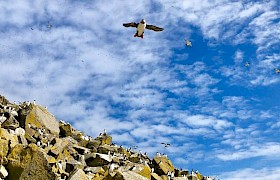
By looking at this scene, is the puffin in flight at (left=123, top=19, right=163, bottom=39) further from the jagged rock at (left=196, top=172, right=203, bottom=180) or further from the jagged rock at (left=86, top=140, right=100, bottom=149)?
the jagged rock at (left=196, top=172, right=203, bottom=180)

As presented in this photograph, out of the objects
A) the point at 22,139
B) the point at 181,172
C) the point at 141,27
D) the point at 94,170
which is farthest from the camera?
the point at 181,172

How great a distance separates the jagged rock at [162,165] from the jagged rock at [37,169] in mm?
12189

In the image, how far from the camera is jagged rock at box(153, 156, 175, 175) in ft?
124

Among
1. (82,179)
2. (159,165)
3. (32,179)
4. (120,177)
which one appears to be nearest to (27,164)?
(32,179)

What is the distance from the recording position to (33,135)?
3684cm

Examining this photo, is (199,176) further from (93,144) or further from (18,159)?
(18,159)

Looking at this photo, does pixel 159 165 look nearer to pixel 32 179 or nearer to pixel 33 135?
pixel 33 135

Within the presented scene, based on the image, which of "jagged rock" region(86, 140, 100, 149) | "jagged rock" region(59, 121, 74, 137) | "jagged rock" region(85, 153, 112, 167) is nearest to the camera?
"jagged rock" region(85, 153, 112, 167)

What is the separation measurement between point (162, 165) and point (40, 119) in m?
11.1

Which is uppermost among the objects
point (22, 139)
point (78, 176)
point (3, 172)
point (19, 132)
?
point (19, 132)

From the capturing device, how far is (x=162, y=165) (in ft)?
126

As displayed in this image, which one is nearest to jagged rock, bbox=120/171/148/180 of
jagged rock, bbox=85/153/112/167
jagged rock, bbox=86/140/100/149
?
jagged rock, bbox=85/153/112/167

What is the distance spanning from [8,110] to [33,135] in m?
5.31

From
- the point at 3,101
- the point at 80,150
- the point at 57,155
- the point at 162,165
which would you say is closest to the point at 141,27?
the point at 57,155
